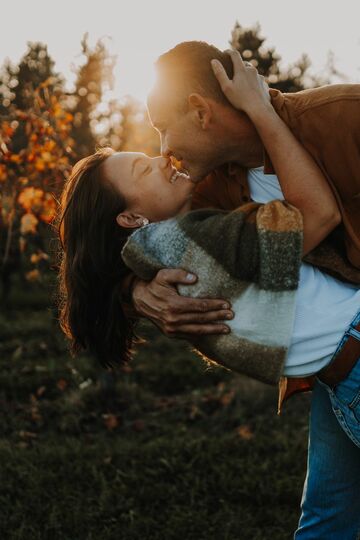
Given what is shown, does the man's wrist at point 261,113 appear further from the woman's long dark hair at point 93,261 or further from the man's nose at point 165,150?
the woman's long dark hair at point 93,261

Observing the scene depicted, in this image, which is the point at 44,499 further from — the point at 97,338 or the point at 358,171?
the point at 358,171

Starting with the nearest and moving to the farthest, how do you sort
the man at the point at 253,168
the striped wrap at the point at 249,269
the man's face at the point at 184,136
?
the striped wrap at the point at 249,269 → the man at the point at 253,168 → the man's face at the point at 184,136

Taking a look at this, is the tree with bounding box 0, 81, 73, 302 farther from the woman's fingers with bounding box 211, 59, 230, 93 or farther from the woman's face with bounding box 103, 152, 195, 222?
the woman's fingers with bounding box 211, 59, 230, 93

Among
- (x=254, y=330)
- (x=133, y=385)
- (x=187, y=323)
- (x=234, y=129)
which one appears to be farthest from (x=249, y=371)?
(x=133, y=385)

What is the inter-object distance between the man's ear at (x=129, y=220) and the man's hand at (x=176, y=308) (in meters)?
0.19

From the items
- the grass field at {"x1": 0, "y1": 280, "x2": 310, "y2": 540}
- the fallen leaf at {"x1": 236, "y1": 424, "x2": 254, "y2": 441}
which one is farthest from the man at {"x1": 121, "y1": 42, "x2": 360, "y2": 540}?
the fallen leaf at {"x1": 236, "y1": 424, "x2": 254, "y2": 441}

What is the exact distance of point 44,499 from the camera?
396 cm

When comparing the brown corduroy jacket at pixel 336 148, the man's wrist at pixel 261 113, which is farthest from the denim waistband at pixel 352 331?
the man's wrist at pixel 261 113

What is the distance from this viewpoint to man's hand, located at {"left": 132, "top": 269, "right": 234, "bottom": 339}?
1.87 metres

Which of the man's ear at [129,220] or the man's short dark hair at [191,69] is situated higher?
the man's short dark hair at [191,69]

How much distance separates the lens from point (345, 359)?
1.89 metres

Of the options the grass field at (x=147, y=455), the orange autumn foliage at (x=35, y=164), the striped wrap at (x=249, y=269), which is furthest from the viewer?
the orange autumn foliage at (x=35, y=164)

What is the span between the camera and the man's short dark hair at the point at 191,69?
2.09 m

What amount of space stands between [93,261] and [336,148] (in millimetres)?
903
